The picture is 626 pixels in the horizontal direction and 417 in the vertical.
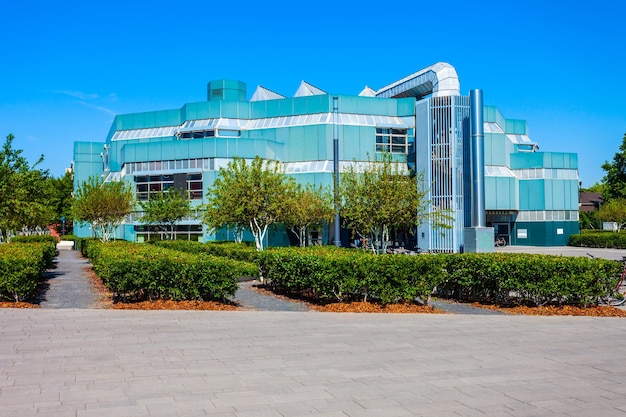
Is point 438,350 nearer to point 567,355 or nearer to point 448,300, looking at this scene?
point 567,355

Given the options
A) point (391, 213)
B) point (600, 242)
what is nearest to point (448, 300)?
point (391, 213)

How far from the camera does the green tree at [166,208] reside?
41.0 m

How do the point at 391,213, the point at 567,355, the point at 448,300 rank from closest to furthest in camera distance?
1. the point at 567,355
2. the point at 448,300
3. the point at 391,213

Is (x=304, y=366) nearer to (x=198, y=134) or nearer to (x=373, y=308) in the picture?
(x=373, y=308)

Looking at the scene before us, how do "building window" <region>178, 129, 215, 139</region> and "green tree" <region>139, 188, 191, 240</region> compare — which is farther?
"building window" <region>178, 129, 215, 139</region>

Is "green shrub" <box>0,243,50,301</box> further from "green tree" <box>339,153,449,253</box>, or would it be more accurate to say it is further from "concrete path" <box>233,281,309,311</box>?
"green tree" <box>339,153,449,253</box>

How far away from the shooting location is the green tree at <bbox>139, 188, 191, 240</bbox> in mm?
40969

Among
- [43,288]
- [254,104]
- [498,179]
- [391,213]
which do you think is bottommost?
[43,288]

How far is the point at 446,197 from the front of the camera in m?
44.0

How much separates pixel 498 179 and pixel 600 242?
32.4 feet

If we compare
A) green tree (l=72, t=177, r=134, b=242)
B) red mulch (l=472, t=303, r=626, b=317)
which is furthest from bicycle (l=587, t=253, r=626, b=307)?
green tree (l=72, t=177, r=134, b=242)

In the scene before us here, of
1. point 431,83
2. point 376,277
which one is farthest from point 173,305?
point 431,83

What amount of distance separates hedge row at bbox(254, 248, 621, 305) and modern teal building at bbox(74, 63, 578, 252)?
25.6 meters

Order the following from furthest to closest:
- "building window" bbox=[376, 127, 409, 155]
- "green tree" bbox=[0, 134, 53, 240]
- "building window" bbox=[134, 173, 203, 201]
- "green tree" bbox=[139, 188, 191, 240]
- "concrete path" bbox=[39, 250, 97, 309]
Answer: "building window" bbox=[376, 127, 409, 155], "building window" bbox=[134, 173, 203, 201], "green tree" bbox=[139, 188, 191, 240], "green tree" bbox=[0, 134, 53, 240], "concrete path" bbox=[39, 250, 97, 309]
